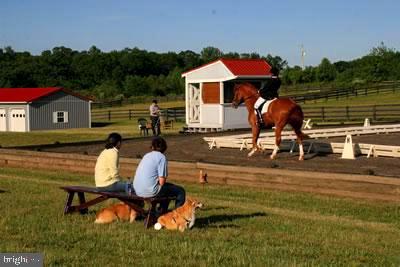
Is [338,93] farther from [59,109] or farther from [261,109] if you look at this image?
[261,109]

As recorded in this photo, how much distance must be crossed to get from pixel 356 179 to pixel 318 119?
33785 millimetres

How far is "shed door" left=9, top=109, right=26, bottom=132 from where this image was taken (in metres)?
52.7

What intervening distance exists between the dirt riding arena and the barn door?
8.04 meters

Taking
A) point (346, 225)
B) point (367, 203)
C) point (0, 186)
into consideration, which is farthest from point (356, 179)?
point (0, 186)

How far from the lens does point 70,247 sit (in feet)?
27.8

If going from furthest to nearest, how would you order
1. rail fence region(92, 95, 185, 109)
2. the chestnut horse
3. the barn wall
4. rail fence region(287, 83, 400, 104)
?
rail fence region(92, 95, 185, 109) < rail fence region(287, 83, 400, 104) < the barn wall < the chestnut horse

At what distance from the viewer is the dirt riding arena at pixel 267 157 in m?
16.2

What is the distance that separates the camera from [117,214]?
10.4 m

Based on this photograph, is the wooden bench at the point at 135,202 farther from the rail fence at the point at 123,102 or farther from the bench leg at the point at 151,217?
the rail fence at the point at 123,102

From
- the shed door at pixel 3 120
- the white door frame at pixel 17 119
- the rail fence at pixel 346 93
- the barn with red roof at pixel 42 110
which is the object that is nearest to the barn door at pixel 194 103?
the barn with red roof at pixel 42 110

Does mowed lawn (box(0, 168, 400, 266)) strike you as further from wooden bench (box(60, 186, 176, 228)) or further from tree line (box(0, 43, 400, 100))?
tree line (box(0, 43, 400, 100))

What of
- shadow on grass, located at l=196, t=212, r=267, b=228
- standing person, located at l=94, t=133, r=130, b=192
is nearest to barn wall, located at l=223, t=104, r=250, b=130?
shadow on grass, located at l=196, t=212, r=267, b=228

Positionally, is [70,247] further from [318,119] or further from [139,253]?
[318,119]

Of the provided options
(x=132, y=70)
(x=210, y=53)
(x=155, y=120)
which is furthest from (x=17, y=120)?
(x=210, y=53)
